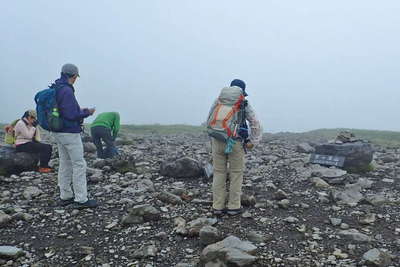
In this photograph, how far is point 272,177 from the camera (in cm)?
1346

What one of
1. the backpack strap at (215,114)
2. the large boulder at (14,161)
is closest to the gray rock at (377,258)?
the backpack strap at (215,114)

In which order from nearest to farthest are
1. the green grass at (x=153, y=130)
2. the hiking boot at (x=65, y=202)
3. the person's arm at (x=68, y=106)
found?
the person's arm at (x=68, y=106) < the hiking boot at (x=65, y=202) < the green grass at (x=153, y=130)

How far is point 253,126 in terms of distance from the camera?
9000 millimetres

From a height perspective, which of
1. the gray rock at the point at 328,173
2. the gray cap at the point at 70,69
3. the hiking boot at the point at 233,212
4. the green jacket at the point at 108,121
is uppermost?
the gray cap at the point at 70,69

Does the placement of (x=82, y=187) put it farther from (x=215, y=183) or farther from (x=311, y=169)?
(x=311, y=169)

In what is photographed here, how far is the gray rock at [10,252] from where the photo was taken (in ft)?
22.1

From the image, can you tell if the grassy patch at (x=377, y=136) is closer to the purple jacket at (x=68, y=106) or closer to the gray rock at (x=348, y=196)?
the gray rock at (x=348, y=196)

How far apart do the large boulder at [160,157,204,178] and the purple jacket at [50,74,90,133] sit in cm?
452

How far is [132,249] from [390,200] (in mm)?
7567

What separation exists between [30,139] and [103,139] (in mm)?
3539

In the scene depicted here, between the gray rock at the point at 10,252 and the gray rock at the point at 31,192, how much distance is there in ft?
12.1

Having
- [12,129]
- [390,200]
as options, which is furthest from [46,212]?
[390,200]

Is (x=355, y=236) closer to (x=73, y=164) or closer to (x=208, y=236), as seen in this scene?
(x=208, y=236)

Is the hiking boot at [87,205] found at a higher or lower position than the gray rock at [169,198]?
lower
